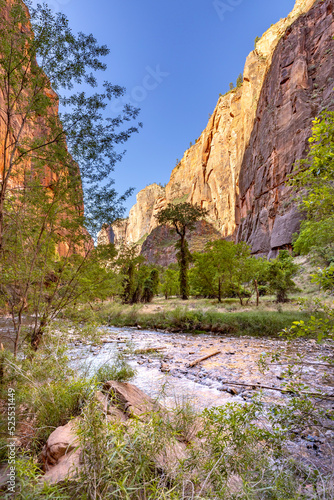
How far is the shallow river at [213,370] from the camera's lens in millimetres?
4863

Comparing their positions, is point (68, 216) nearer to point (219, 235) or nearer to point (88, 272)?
point (88, 272)

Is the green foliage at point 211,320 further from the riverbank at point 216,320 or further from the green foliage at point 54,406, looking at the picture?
the green foliage at point 54,406

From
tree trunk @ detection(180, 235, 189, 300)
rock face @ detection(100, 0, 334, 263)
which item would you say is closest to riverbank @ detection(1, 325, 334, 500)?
tree trunk @ detection(180, 235, 189, 300)

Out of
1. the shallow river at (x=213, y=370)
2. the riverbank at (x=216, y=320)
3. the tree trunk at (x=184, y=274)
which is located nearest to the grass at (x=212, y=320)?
the riverbank at (x=216, y=320)

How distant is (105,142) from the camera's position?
540cm

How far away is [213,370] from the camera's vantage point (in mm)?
6848

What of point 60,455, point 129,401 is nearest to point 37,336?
point 129,401

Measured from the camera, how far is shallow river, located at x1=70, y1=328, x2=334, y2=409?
486cm

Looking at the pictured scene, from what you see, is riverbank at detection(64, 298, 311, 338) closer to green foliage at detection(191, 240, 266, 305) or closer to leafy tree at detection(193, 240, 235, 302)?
green foliage at detection(191, 240, 266, 305)

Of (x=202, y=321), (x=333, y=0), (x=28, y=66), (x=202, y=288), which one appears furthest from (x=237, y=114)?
(x=28, y=66)

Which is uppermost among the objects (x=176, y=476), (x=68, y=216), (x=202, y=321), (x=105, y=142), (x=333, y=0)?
(x=333, y=0)

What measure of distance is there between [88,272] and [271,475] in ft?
18.6

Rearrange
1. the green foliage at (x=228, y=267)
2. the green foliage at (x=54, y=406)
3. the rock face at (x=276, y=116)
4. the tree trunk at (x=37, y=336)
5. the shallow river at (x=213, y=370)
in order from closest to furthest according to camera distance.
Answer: the green foliage at (x=54, y=406), the shallow river at (x=213, y=370), the tree trunk at (x=37, y=336), the green foliage at (x=228, y=267), the rock face at (x=276, y=116)

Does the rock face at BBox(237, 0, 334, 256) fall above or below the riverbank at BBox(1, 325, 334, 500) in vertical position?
above
